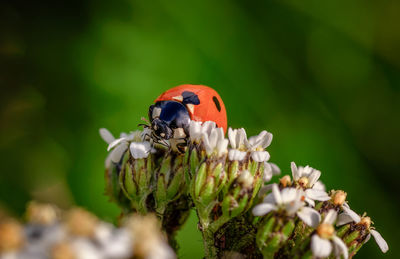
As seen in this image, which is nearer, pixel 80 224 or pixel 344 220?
pixel 80 224

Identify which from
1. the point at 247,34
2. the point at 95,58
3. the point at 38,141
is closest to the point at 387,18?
the point at 247,34

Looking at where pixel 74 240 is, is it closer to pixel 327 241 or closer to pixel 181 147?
pixel 327 241

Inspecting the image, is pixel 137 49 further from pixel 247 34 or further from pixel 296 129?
pixel 296 129

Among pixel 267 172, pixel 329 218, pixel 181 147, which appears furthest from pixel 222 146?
pixel 329 218

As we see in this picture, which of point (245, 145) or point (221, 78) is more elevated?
point (221, 78)

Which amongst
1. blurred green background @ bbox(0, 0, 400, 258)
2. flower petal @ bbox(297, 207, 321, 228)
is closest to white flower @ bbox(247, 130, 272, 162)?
flower petal @ bbox(297, 207, 321, 228)

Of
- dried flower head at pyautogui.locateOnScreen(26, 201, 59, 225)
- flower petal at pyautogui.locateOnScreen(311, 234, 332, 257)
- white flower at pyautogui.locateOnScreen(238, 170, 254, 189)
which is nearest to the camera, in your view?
dried flower head at pyautogui.locateOnScreen(26, 201, 59, 225)

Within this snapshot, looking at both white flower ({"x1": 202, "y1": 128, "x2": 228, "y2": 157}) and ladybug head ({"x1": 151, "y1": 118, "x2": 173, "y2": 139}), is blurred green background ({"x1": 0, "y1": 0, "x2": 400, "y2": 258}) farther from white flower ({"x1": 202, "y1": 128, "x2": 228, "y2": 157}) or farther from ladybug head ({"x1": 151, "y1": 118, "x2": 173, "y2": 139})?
white flower ({"x1": 202, "y1": 128, "x2": 228, "y2": 157})
